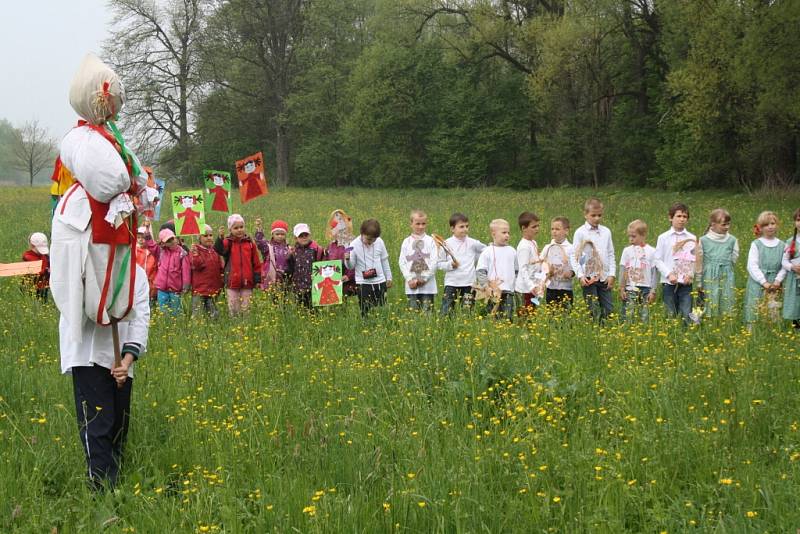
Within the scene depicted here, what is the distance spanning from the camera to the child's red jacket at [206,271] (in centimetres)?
1000

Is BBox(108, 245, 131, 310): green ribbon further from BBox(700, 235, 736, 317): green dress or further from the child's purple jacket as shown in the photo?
BBox(700, 235, 736, 317): green dress

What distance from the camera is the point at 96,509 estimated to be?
4141mm

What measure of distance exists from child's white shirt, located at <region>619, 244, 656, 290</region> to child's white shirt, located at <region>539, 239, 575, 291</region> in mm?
716

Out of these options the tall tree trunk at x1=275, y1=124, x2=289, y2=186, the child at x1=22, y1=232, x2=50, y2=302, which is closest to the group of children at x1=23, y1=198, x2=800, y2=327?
the child at x1=22, y1=232, x2=50, y2=302

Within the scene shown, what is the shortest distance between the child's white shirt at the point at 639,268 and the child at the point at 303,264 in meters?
3.81

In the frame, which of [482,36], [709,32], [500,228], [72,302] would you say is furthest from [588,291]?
[482,36]

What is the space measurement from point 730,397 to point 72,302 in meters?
4.05

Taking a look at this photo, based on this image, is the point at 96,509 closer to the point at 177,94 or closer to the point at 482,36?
the point at 482,36

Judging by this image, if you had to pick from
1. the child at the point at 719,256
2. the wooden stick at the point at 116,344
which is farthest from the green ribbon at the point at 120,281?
the child at the point at 719,256

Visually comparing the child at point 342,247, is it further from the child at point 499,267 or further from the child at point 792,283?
the child at point 792,283

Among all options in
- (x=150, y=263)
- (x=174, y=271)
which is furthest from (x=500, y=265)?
(x=150, y=263)

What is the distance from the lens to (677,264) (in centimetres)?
926

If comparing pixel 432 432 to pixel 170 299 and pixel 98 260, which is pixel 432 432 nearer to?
pixel 98 260

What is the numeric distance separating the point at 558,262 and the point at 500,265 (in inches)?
28.7
